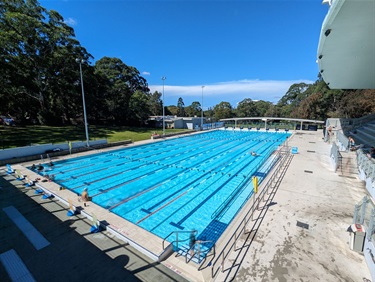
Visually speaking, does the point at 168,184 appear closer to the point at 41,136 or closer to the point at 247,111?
the point at 41,136

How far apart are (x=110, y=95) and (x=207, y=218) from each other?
3223cm

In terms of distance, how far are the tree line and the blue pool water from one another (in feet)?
30.0

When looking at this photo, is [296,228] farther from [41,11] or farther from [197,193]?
[41,11]

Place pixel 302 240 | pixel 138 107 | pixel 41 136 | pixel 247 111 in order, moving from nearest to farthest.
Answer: pixel 302 240 → pixel 41 136 → pixel 138 107 → pixel 247 111

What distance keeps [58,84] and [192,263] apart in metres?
29.2

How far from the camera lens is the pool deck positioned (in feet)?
13.2

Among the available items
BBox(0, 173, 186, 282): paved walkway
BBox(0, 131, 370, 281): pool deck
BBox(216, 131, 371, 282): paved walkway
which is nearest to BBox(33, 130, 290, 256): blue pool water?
BBox(0, 131, 370, 281): pool deck

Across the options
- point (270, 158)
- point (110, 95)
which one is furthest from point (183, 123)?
point (270, 158)

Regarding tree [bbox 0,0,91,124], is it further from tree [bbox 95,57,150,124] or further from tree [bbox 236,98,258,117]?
tree [bbox 236,98,258,117]

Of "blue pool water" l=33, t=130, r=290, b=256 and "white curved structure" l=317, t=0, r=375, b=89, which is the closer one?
"white curved structure" l=317, t=0, r=375, b=89

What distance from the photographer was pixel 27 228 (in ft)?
18.7

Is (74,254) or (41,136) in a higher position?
(41,136)

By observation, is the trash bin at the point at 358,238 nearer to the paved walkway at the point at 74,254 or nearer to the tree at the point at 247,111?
the paved walkway at the point at 74,254

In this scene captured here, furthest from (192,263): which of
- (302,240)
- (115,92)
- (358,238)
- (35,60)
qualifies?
(115,92)
